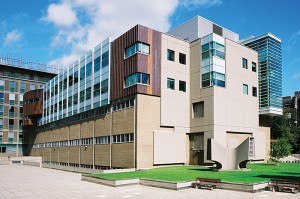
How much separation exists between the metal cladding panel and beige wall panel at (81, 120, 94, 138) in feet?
30.7

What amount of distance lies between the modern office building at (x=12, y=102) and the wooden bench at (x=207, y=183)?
216 feet

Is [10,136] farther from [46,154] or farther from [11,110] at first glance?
[46,154]

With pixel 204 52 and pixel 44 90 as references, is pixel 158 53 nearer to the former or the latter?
Result: pixel 204 52

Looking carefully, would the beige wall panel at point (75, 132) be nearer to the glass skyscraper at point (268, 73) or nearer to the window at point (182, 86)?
the window at point (182, 86)

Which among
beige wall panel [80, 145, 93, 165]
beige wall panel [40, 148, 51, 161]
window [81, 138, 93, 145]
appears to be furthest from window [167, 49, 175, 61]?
beige wall panel [40, 148, 51, 161]

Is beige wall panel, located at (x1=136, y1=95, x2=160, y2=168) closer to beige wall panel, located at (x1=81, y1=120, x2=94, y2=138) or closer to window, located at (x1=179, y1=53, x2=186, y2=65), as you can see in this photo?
window, located at (x1=179, y1=53, x2=186, y2=65)

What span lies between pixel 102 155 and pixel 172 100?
12475mm

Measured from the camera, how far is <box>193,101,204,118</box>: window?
3991cm

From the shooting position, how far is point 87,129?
4941cm

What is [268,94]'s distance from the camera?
45844 mm

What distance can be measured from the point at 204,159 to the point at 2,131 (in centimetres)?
6026

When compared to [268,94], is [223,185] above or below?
below

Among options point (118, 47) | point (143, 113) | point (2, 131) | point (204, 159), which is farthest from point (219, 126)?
point (2, 131)

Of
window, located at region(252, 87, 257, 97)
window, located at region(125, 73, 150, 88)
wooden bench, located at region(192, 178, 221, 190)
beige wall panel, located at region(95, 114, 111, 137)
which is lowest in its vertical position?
wooden bench, located at region(192, 178, 221, 190)
